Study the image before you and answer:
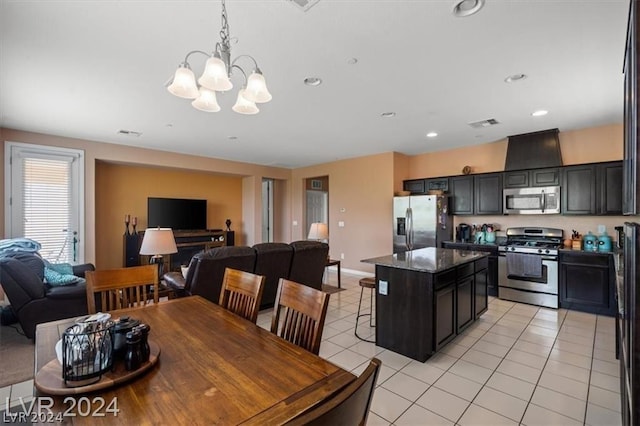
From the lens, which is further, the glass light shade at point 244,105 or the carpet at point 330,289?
the carpet at point 330,289

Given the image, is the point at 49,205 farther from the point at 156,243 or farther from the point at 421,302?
the point at 421,302

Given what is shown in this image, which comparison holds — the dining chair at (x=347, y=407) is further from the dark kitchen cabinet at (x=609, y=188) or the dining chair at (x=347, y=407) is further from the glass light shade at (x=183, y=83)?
the dark kitchen cabinet at (x=609, y=188)

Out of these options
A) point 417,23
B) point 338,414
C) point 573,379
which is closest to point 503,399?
point 573,379

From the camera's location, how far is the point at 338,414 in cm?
62

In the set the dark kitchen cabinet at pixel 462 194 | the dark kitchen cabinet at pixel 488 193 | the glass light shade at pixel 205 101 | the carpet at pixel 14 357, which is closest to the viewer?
the glass light shade at pixel 205 101

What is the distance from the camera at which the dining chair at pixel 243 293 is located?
1.77m

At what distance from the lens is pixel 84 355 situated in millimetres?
1059

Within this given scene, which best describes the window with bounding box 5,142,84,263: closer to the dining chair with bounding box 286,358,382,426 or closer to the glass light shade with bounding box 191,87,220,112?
the glass light shade with bounding box 191,87,220,112

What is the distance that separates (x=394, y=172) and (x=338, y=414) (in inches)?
233

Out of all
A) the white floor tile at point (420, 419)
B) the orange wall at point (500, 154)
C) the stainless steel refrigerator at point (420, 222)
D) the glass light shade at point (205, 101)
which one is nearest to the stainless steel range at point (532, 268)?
the stainless steel refrigerator at point (420, 222)

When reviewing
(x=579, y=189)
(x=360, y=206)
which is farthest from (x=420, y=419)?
(x=360, y=206)

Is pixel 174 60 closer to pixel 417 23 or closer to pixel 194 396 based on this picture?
pixel 417 23

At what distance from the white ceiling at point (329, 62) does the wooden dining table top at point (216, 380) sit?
2023 mm

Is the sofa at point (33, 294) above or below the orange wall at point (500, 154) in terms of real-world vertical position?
below
